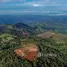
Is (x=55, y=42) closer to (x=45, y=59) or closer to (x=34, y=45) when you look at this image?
(x=34, y=45)

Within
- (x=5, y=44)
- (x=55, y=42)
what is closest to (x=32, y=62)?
(x=5, y=44)

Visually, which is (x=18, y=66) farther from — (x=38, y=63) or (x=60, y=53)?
(x=60, y=53)

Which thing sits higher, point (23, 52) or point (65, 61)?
point (23, 52)

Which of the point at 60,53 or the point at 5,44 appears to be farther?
the point at 5,44

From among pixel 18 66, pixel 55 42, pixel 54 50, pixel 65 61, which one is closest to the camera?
pixel 18 66

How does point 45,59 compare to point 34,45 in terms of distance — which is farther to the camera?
point 34,45

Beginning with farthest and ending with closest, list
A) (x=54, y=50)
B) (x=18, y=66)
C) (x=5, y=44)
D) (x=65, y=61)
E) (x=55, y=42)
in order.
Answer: (x=55, y=42) → (x=5, y=44) → (x=54, y=50) → (x=65, y=61) → (x=18, y=66)

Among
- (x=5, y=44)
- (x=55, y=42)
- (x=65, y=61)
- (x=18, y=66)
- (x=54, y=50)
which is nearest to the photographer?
(x=18, y=66)

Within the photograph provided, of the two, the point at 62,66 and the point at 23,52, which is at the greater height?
the point at 23,52

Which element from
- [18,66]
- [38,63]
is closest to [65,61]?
[38,63]
